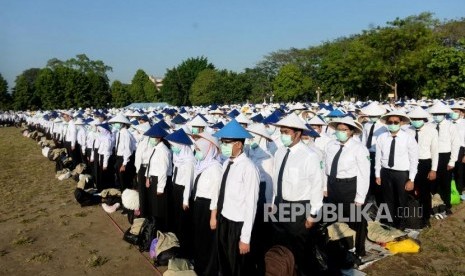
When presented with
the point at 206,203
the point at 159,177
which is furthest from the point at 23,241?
the point at 206,203

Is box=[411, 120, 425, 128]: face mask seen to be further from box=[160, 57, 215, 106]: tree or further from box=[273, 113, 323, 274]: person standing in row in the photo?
box=[160, 57, 215, 106]: tree

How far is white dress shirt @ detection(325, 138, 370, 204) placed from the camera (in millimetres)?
5594

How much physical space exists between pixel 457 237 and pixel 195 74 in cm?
7738

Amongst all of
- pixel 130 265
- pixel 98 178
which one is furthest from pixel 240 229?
pixel 98 178

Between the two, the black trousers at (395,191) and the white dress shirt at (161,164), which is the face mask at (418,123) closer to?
the black trousers at (395,191)

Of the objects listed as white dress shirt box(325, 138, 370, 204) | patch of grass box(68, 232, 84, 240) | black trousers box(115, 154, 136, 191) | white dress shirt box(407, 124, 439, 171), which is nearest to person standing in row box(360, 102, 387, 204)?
white dress shirt box(407, 124, 439, 171)

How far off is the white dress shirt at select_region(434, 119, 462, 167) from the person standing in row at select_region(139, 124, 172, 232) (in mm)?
5465

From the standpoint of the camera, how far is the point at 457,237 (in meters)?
6.63

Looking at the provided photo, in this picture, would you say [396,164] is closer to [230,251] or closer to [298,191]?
[298,191]

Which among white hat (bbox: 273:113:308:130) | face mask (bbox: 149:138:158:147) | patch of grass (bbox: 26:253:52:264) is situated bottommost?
patch of grass (bbox: 26:253:52:264)

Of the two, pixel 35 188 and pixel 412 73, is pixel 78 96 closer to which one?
pixel 412 73

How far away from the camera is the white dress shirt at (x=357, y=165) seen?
559 centimetres

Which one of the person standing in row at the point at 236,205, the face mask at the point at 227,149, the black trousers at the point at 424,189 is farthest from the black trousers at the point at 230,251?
the black trousers at the point at 424,189

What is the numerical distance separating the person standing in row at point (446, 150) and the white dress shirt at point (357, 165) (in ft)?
11.1
